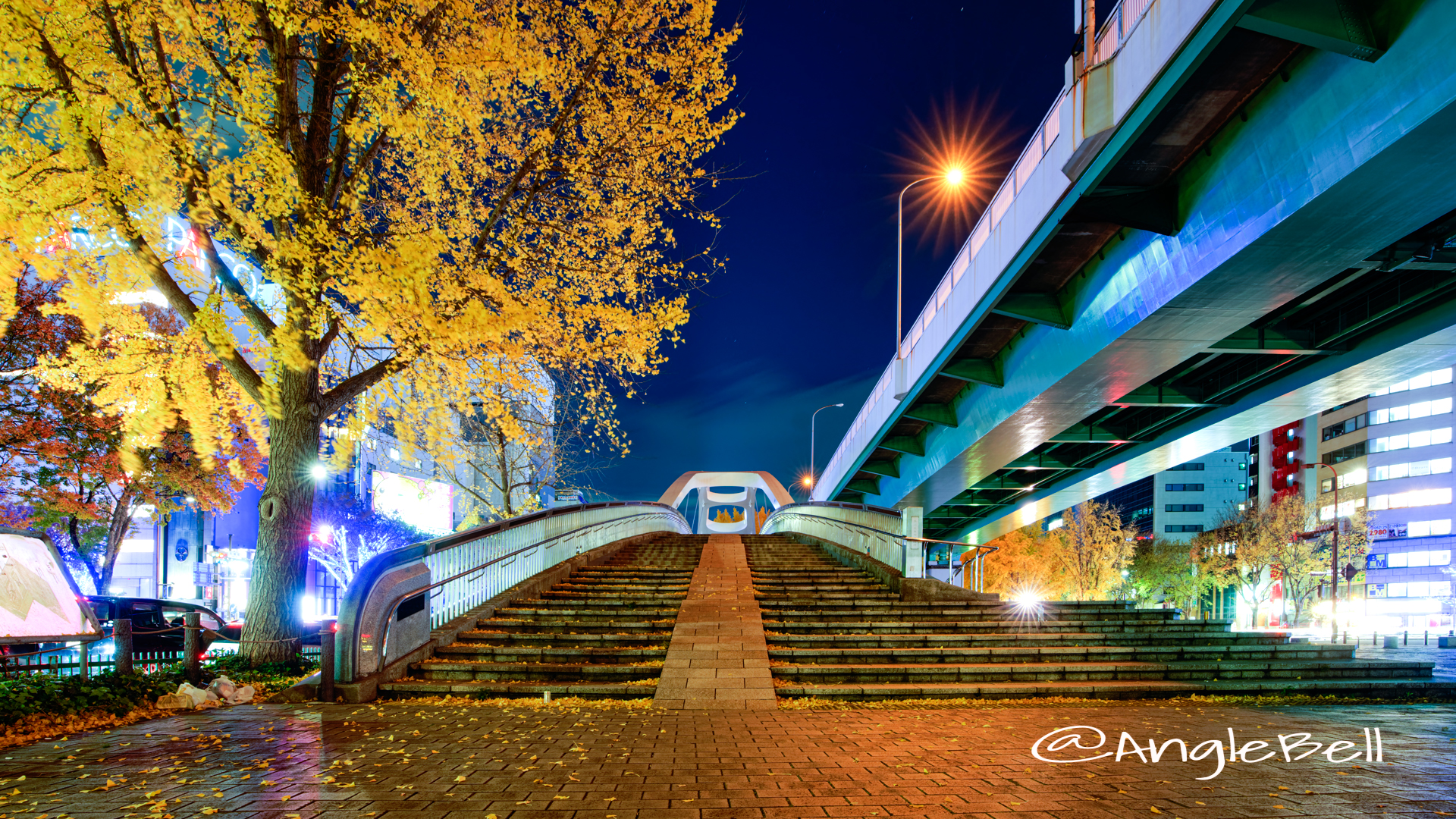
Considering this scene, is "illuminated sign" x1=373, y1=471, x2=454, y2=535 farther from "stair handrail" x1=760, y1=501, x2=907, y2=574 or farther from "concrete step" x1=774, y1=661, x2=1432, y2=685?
"concrete step" x1=774, y1=661, x2=1432, y2=685

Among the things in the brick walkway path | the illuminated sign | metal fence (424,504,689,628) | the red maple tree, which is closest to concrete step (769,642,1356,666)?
the brick walkway path

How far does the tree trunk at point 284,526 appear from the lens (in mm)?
9141

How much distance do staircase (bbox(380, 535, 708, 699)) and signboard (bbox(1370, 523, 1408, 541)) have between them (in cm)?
6407

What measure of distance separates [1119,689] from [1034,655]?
1177mm

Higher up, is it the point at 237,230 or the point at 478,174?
the point at 478,174

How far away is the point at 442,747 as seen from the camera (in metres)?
5.75

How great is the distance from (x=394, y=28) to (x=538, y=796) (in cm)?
840

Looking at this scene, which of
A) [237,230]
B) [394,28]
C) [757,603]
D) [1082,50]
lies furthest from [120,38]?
[1082,50]

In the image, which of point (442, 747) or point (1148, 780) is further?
point (442, 747)

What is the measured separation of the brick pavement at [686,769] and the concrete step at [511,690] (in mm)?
653

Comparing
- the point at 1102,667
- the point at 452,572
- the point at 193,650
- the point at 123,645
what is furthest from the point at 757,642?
the point at 123,645

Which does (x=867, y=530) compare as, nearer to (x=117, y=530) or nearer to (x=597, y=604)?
(x=597, y=604)

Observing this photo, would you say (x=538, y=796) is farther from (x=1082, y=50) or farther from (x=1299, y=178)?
(x=1082, y=50)

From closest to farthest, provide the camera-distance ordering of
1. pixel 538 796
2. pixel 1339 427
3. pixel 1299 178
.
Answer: pixel 538 796 < pixel 1299 178 < pixel 1339 427
